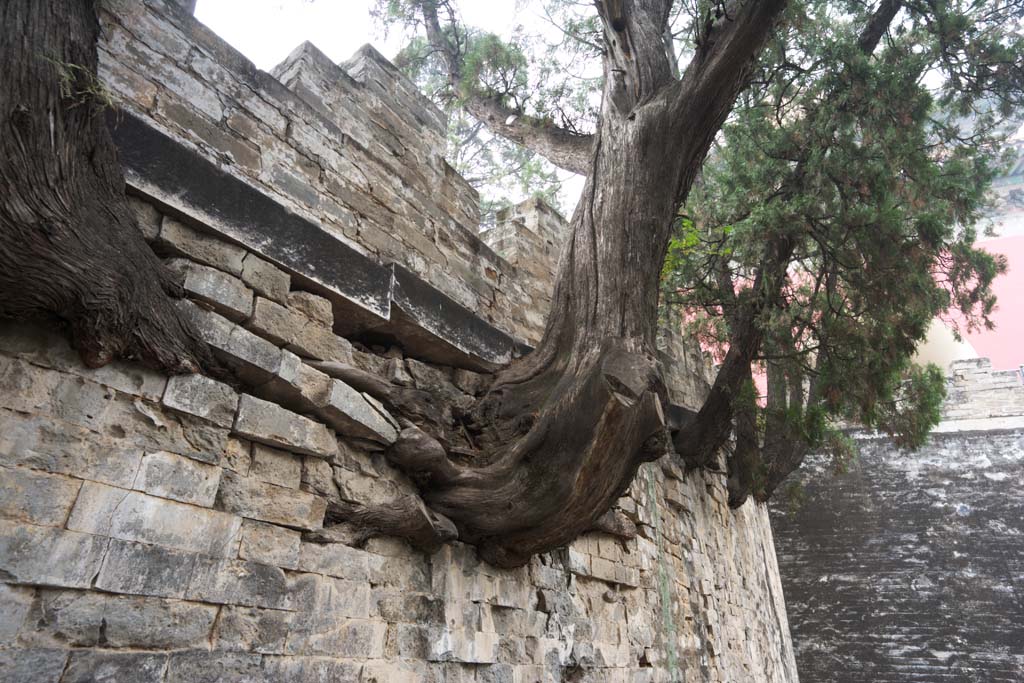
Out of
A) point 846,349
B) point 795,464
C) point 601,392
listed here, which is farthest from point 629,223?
point 795,464

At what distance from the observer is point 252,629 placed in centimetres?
220

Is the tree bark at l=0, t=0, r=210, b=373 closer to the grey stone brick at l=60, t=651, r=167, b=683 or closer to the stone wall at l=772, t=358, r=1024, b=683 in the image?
the grey stone brick at l=60, t=651, r=167, b=683

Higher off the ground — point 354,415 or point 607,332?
point 607,332

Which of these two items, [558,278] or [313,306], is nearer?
[313,306]

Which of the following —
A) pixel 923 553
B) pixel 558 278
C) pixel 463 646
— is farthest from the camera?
pixel 923 553

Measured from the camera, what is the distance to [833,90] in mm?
5547

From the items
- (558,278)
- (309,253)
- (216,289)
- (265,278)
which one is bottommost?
(216,289)

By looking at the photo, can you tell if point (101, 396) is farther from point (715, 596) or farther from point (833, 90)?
point (833, 90)

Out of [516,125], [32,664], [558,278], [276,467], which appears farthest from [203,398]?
[516,125]

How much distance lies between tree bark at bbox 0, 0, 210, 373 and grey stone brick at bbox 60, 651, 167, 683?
80 cm

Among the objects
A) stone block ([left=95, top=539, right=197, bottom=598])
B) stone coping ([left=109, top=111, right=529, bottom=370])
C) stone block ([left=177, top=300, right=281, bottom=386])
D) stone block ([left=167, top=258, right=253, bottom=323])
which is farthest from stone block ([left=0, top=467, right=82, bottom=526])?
stone coping ([left=109, top=111, right=529, bottom=370])

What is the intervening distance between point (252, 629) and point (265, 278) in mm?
1228

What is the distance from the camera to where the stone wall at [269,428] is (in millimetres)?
1914

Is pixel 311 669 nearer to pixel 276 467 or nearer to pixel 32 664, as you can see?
pixel 276 467
